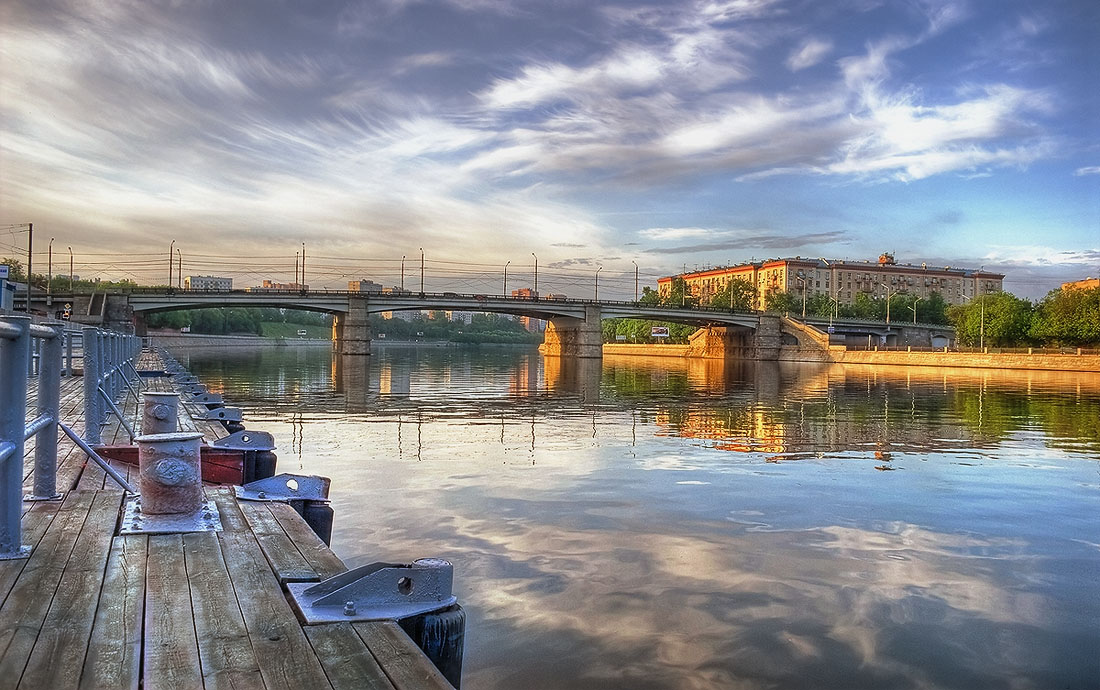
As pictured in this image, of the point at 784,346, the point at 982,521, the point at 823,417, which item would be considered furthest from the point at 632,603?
the point at 784,346

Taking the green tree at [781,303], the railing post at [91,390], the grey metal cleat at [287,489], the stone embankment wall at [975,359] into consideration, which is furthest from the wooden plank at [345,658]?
the green tree at [781,303]

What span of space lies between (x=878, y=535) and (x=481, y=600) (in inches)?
196

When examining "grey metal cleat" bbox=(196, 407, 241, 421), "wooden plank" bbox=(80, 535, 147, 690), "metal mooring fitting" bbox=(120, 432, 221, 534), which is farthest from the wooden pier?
"grey metal cleat" bbox=(196, 407, 241, 421)

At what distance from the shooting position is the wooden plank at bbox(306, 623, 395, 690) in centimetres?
328

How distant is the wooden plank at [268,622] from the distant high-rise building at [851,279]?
563 feet

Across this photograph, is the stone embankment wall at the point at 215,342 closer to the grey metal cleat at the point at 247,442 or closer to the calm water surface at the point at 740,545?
the calm water surface at the point at 740,545

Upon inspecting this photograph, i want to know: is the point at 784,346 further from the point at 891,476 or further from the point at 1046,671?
the point at 1046,671

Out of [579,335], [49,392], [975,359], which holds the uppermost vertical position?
[579,335]

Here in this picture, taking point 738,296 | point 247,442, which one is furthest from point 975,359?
point 247,442

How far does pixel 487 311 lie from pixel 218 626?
96285 millimetres

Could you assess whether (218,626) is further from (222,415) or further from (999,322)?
(999,322)

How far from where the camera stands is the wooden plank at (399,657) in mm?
3281

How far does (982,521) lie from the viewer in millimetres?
10523

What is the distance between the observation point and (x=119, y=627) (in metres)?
3.90
